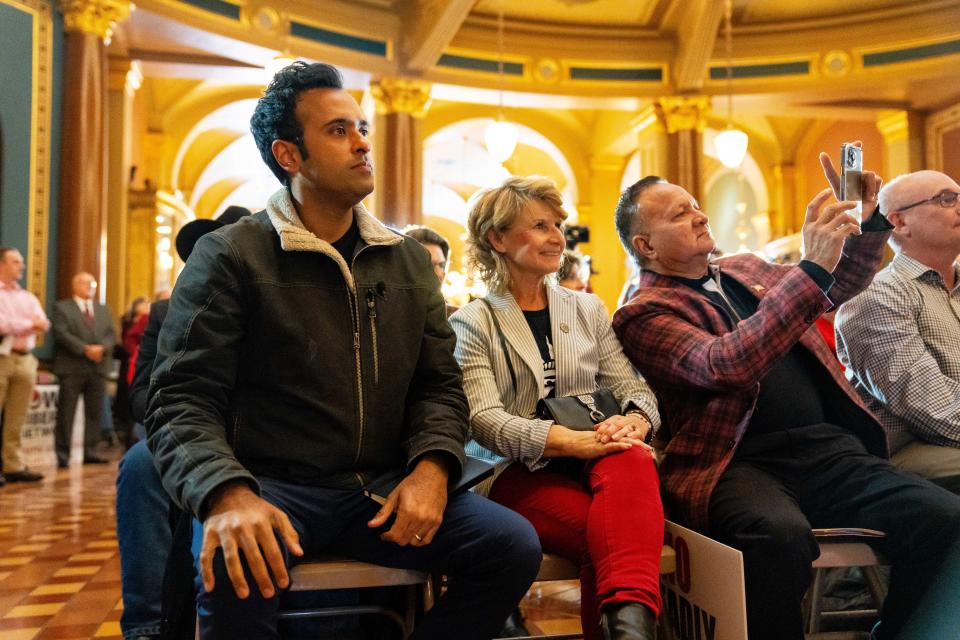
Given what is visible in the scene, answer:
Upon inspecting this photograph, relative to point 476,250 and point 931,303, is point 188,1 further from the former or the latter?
point 931,303

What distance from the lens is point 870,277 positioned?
2322 millimetres

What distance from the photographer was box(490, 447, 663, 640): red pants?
5.77ft

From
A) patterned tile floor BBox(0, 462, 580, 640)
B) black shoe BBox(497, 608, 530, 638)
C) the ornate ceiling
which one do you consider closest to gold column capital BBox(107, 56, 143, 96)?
the ornate ceiling

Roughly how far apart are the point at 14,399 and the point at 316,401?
19.2 feet

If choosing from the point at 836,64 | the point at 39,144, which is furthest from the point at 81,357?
the point at 836,64

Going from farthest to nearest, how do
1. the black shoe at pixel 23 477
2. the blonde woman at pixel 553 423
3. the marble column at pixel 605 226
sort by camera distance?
1. the marble column at pixel 605 226
2. the black shoe at pixel 23 477
3. the blonde woman at pixel 553 423

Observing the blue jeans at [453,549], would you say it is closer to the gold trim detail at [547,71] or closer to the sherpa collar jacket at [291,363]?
the sherpa collar jacket at [291,363]

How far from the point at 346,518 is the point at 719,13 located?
10.2 meters

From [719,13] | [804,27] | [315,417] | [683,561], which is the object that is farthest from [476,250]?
[804,27]

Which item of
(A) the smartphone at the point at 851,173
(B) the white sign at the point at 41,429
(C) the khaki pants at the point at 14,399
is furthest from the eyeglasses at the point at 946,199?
(B) the white sign at the point at 41,429

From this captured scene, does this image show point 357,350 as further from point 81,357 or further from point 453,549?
point 81,357

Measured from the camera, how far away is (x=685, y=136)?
11820 millimetres

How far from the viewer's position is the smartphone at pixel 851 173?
2145 millimetres

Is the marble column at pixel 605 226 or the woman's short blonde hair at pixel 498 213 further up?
the marble column at pixel 605 226
